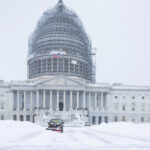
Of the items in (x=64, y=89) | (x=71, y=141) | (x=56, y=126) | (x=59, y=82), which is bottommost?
(x=56, y=126)

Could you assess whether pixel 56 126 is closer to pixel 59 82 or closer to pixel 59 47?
pixel 59 82

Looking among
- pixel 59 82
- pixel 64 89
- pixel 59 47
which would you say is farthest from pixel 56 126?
pixel 59 47

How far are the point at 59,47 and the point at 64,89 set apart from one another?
2529 cm

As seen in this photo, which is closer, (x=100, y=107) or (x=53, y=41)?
(x=100, y=107)

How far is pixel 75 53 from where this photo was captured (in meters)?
86.4

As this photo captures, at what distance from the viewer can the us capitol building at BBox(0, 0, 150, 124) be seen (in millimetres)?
68562

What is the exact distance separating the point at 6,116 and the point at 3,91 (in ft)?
30.8

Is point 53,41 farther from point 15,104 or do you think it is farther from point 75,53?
point 15,104

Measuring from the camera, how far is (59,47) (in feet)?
283

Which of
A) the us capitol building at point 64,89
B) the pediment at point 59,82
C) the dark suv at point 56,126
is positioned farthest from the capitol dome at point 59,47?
the dark suv at point 56,126

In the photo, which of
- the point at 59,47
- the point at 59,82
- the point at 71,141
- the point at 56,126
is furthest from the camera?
the point at 59,47

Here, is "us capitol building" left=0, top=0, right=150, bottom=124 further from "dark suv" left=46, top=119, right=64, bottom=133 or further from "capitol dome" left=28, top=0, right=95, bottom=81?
"dark suv" left=46, top=119, right=64, bottom=133

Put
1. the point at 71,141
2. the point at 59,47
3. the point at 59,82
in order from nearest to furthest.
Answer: the point at 71,141 < the point at 59,82 < the point at 59,47

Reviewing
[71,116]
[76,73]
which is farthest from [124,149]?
[76,73]
